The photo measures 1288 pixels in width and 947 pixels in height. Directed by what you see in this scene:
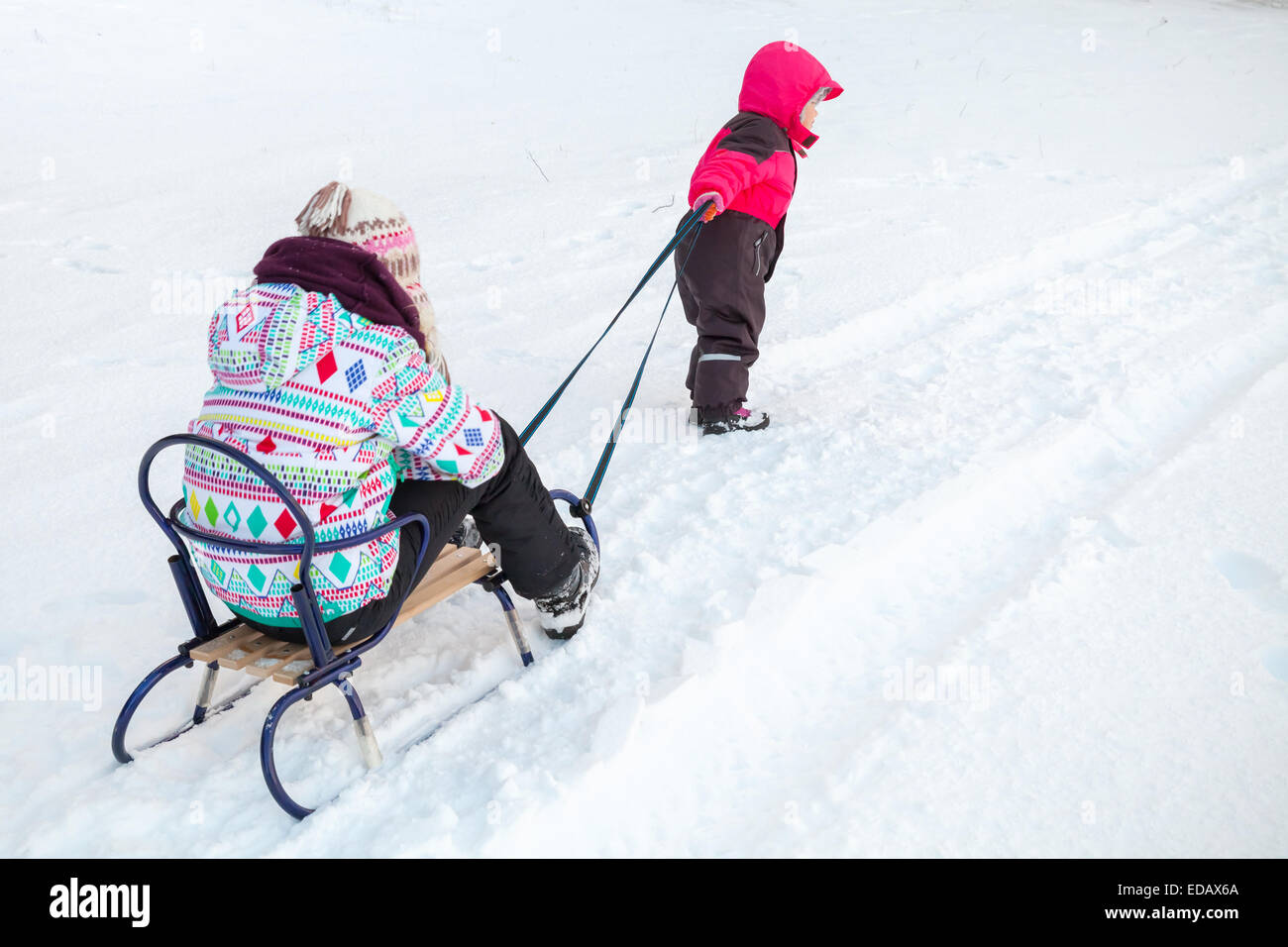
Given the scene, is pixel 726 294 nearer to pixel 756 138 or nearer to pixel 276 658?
pixel 756 138

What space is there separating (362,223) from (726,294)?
1.89 metres

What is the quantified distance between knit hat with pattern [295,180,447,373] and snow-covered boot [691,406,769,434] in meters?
1.83

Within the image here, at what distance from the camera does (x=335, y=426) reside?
79.3 inches

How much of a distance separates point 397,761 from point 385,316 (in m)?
1.04

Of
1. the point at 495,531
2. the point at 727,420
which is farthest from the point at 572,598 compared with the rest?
the point at 727,420

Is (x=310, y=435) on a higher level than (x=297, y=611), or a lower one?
higher

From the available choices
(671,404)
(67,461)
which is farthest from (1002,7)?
(67,461)

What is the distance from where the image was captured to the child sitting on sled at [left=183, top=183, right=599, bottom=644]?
1.98 metres

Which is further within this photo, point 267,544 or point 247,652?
point 247,652

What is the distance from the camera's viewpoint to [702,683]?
2.47m

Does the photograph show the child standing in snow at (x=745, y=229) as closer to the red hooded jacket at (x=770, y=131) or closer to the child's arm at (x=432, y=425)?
the red hooded jacket at (x=770, y=131)

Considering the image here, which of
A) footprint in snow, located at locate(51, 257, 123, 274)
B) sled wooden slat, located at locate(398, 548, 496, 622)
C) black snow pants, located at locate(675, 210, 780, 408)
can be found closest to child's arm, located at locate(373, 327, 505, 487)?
sled wooden slat, located at locate(398, 548, 496, 622)

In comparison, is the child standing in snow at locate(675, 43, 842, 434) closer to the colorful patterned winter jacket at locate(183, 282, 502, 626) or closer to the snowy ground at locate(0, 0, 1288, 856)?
the snowy ground at locate(0, 0, 1288, 856)
